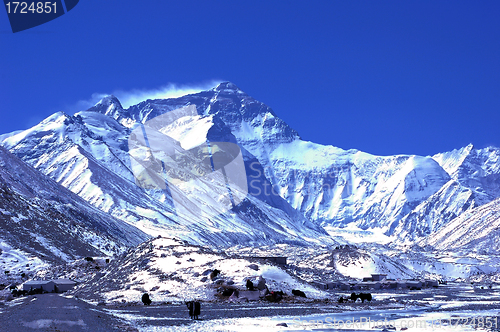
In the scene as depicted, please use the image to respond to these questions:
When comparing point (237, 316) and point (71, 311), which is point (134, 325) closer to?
point (71, 311)

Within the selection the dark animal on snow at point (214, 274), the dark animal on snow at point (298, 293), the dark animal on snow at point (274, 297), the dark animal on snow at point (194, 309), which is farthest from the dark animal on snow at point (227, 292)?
the dark animal on snow at point (194, 309)

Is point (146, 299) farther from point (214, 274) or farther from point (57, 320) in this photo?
point (57, 320)

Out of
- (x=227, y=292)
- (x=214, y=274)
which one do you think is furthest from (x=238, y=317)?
(x=214, y=274)

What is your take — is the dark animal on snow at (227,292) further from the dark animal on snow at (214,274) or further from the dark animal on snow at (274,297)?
the dark animal on snow at (274,297)

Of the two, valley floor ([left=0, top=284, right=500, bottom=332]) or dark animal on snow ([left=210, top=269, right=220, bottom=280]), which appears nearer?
valley floor ([left=0, top=284, right=500, bottom=332])

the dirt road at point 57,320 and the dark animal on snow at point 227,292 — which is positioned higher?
the dark animal on snow at point 227,292

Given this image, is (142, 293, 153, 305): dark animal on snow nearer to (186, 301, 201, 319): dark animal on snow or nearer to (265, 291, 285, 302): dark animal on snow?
(186, 301, 201, 319): dark animal on snow

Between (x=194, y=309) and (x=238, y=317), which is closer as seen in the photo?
(x=194, y=309)

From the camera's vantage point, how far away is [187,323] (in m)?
71.8

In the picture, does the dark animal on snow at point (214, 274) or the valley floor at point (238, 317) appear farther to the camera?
the dark animal on snow at point (214, 274)

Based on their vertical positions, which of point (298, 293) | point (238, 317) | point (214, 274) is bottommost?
point (238, 317)

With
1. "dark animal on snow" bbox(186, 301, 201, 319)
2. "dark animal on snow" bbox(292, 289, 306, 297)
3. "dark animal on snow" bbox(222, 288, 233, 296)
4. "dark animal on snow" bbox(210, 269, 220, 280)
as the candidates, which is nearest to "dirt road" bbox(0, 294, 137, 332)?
"dark animal on snow" bbox(186, 301, 201, 319)

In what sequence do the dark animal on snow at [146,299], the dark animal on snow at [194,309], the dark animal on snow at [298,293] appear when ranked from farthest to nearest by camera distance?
the dark animal on snow at [298,293] → the dark animal on snow at [146,299] → the dark animal on snow at [194,309]

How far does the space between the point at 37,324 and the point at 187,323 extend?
67.8ft
